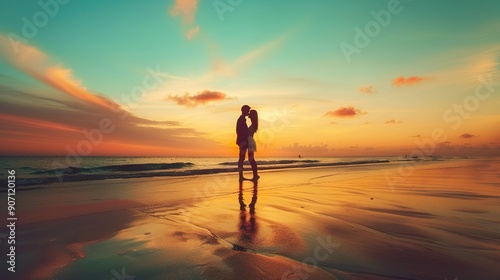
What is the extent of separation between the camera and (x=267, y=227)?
367 centimetres

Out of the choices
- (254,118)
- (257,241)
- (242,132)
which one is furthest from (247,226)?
(254,118)

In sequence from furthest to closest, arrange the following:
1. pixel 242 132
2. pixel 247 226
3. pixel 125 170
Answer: pixel 125 170 → pixel 242 132 → pixel 247 226

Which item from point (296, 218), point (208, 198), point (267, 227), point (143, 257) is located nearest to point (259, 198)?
point (208, 198)

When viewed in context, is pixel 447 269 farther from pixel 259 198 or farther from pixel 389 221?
pixel 259 198

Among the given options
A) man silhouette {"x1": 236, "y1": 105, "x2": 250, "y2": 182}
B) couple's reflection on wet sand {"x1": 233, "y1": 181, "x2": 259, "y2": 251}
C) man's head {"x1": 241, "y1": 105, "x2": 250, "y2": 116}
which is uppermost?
man's head {"x1": 241, "y1": 105, "x2": 250, "y2": 116}

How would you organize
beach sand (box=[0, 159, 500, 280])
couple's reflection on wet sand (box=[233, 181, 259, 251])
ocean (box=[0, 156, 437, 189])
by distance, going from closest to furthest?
1. beach sand (box=[0, 159, 500, 280])
2. couple's reflection on wet sand (box=[233, 181, 259, 251])
3. ocean (box=[0, 156, 437, 189])

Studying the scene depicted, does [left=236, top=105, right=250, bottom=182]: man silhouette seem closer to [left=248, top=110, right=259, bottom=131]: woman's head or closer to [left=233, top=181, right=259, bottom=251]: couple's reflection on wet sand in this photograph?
[left=248, top=110, right=259, bottom=131]: woman's head

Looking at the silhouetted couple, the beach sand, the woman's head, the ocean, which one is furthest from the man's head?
the beach sand

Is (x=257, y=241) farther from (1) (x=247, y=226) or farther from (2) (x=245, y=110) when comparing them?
(2) (x=245, y=110)

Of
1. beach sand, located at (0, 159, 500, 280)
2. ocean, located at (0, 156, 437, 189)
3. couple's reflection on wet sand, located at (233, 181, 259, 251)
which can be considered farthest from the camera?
ocean, located at (0, 156, 437, 189)

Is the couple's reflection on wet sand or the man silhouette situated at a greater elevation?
the man silhouette

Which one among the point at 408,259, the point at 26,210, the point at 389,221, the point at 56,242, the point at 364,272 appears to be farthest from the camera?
the point at 26,210

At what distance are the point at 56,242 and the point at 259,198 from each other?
13.6 ft

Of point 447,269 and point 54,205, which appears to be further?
point 54,205
